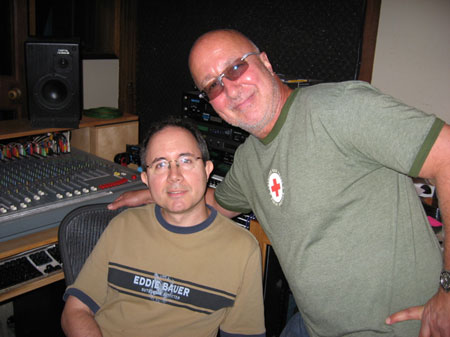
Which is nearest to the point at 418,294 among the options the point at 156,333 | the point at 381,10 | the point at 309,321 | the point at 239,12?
the point at 309,321

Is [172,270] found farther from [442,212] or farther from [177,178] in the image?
[442,212]

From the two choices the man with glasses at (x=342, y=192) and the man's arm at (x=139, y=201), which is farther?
the man's arm at (x=139, y=201)

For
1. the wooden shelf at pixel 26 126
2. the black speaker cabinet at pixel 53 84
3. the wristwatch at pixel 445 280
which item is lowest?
the wristwatch at pixel 445 280

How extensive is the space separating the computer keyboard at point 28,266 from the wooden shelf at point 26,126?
65cm

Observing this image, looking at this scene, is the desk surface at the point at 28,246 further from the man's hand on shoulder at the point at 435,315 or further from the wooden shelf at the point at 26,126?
the man's hand on shoulder at the point at 435,315

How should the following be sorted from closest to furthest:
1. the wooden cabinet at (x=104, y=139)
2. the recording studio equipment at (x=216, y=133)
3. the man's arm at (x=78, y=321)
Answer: the man's arm at (x=78, y=321) < the recording studio equipment at (x=216, y=133) < the wooden cabinet at (x=104, y=139)

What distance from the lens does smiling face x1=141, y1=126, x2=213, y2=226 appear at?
4.60 ft

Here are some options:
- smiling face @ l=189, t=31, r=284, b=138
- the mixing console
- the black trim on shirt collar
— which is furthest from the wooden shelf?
smiling face @ l=189, t=31, r=284, b=138

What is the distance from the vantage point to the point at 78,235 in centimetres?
151

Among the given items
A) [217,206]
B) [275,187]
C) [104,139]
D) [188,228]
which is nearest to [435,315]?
[275,187]

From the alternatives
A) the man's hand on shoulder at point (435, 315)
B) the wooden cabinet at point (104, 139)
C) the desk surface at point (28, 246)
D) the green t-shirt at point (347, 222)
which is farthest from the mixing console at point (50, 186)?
the man's hand on shoulder at point (435, 315)

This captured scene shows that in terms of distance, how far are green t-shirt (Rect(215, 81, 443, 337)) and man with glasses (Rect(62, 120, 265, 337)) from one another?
0.23m

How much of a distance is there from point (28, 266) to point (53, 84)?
1046 mm

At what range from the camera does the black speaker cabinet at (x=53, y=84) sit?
2.30 m
